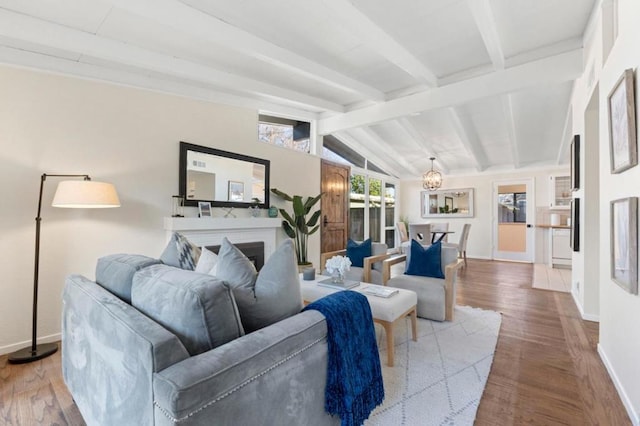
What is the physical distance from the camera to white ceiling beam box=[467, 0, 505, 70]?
8.13 ft

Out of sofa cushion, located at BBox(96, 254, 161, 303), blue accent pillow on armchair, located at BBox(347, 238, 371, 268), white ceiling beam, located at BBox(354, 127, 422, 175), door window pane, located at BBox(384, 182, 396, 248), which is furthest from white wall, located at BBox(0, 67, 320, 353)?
door window pane, located at BBox(384, 182, 396, 248)

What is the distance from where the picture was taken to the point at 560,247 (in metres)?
6.43

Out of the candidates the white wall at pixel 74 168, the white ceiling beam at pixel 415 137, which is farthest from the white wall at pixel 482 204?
the white wall at pixel 74 168

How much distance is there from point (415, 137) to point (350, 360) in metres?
5.36

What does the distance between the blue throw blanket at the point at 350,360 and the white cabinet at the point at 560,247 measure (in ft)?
22.1

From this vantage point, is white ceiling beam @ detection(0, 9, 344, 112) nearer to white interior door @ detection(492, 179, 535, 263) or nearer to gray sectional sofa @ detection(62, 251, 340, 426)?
gray sectional sofa @ detection(62, 251, 340, 426)

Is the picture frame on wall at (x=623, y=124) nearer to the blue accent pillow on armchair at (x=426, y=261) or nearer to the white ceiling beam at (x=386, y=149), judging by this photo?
the blue accent pillow on armchair at (x=426, y=261)

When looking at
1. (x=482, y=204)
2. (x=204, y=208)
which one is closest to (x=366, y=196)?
(x=482, y=204)

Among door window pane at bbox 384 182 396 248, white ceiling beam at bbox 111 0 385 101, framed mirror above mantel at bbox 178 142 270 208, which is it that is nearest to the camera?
white ceiling beam at bbox 111 0 385 101

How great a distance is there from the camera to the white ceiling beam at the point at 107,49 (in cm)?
240

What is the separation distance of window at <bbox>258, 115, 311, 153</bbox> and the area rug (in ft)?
11.0

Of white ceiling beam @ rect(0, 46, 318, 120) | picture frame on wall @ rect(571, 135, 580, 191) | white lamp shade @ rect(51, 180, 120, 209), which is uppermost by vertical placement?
white ceiling beam @ rect(0, 46, 318, 120)

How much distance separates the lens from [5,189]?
8.32ft

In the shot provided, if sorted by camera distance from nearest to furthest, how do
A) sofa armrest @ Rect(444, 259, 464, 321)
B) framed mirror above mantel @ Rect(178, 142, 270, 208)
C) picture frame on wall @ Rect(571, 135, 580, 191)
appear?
sofa armrest @ Rect(444, 259, 464, 321)
picture frame on wall @ Rect(571, 135, 580, 191)
framed mirror above mantel @ Rect(178, 142, 270, 208)
